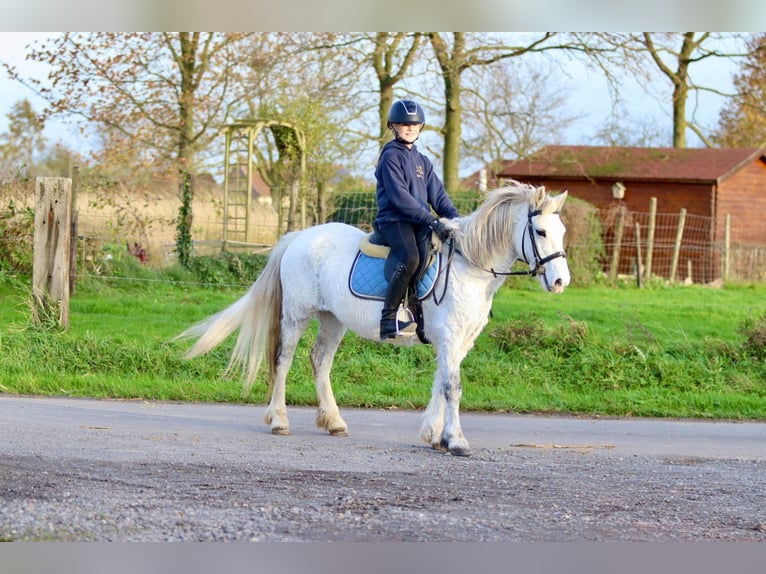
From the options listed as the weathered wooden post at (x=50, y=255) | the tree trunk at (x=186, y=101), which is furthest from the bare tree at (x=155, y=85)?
the weathered wooden post at (x=50, y=255)

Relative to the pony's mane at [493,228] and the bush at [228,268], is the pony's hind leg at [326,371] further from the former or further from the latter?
the bush at [228,268]

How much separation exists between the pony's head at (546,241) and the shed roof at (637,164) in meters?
21.4

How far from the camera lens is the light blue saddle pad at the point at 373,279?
8352 mm

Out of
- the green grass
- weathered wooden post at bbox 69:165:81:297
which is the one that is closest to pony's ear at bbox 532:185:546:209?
the green grass

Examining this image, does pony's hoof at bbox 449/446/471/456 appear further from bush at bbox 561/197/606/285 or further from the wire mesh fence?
bush at bbox 561/197/606/285

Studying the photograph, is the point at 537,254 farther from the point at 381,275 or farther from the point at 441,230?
the point at 381,275

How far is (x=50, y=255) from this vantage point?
12594 millimetres

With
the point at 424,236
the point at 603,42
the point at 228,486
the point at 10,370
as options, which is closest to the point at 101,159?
the point at 603,42

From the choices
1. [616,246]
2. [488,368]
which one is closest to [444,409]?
[488,368]

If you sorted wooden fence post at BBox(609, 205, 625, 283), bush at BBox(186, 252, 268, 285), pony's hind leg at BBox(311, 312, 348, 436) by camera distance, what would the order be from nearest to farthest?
1. pony's hind leg at BBox(311, 312, 348, 436)
2. bush at BBox(186, 252, 268, 285)
3. wooden fence post at BBox(609, 205, 625, 283)

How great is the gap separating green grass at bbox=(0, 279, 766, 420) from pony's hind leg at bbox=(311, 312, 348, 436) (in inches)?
57.9

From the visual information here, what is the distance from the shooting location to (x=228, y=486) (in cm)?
636

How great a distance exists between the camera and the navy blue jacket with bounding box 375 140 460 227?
8086 mm
